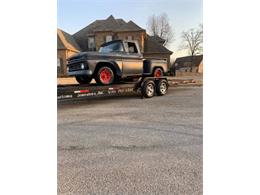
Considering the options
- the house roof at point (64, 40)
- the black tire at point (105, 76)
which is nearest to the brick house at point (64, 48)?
the house roof at point (64, 40)

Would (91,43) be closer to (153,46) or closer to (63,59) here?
(63,59)

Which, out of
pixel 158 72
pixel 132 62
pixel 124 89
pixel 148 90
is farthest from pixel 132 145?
pixel 132 62

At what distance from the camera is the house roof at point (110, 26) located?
2.76 meters

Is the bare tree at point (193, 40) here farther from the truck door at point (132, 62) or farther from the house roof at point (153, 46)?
the truck door at point (132, 62)

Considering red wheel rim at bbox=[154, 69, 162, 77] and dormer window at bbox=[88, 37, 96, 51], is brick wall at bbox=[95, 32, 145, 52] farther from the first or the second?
red wheel rim at bbox=[154, 69, 162, 77]

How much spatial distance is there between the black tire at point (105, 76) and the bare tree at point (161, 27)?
986 millimetres

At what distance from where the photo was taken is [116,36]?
3252 mm

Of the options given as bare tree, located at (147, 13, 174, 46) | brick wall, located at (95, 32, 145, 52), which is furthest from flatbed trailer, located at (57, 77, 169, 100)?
bare tree, located at (147, 13, 174, 46)
